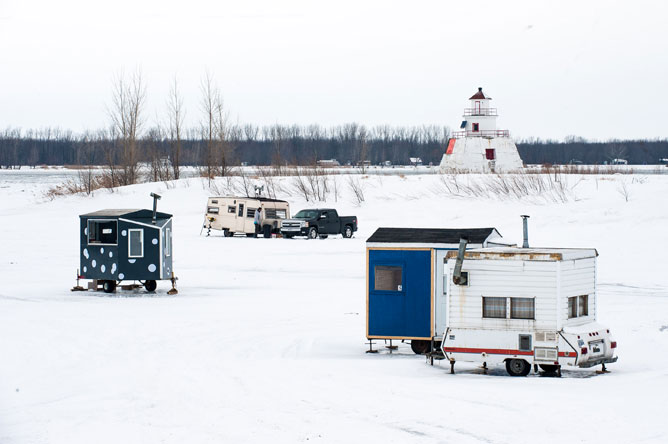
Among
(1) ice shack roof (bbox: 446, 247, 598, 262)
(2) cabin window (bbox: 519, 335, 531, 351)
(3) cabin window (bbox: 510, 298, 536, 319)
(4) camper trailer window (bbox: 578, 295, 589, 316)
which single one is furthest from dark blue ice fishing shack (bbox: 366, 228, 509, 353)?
(4) camper trailer window (bbox: 578, 295, 589, 316)

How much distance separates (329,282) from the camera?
95.9ft

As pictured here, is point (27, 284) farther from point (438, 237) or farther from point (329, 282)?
point (438, 237)

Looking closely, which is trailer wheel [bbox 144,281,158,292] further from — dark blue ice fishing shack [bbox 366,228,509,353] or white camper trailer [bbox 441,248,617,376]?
white camper trailer [bbox 441,248,617,376]

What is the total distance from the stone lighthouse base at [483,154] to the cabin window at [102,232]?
6066cm

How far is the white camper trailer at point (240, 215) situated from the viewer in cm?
4803

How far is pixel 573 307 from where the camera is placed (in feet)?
51.2

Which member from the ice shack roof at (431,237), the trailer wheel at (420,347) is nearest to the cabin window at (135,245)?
the ice shack roof at (431,237)

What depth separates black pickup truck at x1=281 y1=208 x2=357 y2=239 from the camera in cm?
4662

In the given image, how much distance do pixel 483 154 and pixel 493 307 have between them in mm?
72118

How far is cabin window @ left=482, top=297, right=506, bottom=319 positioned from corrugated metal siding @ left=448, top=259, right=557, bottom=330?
2.8 inches

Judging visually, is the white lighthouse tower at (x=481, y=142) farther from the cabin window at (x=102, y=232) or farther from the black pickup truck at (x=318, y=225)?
the cabin window at (x=102, y=232)

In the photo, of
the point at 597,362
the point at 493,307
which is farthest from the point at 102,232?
the point at 597,362

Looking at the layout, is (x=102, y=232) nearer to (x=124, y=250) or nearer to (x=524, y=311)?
(x=124, y=250)

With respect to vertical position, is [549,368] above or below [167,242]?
below
